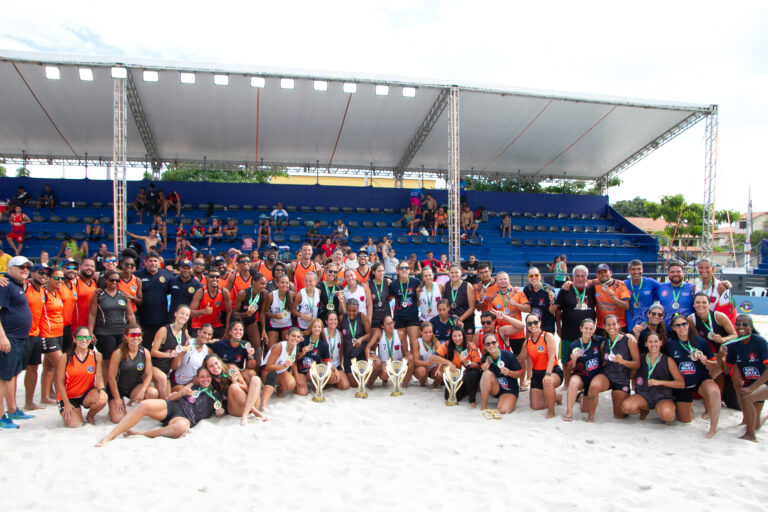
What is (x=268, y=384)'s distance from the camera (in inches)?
210

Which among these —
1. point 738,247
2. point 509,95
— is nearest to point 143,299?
point 509,95

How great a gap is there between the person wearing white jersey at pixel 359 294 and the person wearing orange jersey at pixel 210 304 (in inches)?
58.0

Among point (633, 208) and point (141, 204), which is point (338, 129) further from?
point (633, 208)

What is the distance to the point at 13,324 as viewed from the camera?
4.55 meters

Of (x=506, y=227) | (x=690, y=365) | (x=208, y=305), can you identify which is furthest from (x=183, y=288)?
(x=506, y=227)

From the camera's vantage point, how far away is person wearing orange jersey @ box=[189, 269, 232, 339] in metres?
5.85

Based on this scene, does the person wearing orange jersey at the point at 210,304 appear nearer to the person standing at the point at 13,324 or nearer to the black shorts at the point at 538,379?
the person standing at the point at 13,324

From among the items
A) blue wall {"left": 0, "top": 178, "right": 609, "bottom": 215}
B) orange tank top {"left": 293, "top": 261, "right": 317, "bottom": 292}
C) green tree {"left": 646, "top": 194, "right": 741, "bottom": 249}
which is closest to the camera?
orange tank top {"left": 293, "top": 261, "right": 317, "bottom": 292}

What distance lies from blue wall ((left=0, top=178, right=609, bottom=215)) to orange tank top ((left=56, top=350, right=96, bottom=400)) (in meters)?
14.2

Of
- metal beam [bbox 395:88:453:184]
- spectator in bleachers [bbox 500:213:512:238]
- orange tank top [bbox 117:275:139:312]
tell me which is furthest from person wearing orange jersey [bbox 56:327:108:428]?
spectator in bleachers [bbox 500:213:512:238]

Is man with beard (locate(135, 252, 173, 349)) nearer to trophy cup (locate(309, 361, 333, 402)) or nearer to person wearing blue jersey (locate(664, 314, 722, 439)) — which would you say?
trophy cup (locate(309, 361, 333, 402))

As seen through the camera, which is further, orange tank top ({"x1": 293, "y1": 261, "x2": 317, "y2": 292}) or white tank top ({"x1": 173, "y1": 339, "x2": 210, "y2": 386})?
orange tank top ({"x1": 293, "y1": 261, "x2": 317, "y2": 292})

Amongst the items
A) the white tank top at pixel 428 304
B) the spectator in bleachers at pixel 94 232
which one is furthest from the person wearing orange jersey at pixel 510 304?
the spectator in bleachers at pixel 94 232

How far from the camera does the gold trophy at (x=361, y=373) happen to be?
576 centimetres
